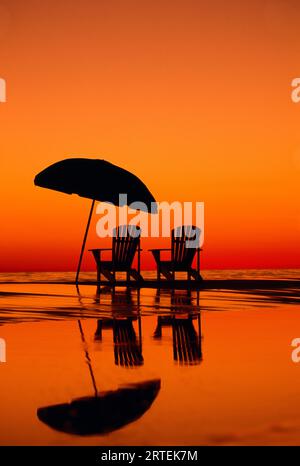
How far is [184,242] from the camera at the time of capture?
15.4 metres

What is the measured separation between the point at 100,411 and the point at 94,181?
11.4 metres

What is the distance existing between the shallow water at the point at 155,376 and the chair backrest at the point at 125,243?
20.5ft

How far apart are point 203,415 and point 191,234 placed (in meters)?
12.3

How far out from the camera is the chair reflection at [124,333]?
498 centimetres

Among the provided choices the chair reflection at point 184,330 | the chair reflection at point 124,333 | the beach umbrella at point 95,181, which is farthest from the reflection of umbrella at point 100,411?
the beach umbrella at point 95,181

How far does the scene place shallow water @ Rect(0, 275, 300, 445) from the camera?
2900 millimetres

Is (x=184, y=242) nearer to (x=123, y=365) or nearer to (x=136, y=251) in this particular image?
(x=136, y=251)

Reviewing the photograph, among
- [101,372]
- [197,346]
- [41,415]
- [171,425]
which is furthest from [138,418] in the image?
[197,346]

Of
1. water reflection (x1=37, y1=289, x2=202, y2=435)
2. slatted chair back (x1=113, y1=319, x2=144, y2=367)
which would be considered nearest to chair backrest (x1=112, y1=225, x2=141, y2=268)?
water reflection (x1=37, y1=289, x2=202, y2=435)

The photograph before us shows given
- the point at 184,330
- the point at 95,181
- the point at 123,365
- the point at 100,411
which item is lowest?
the point at 184,330

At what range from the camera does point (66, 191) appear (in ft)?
49.4

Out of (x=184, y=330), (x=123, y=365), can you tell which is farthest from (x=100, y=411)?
(x=184, y=330)

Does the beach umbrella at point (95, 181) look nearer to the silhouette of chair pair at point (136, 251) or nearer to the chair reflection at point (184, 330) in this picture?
the silhouette of chair pair at point (136, 251)

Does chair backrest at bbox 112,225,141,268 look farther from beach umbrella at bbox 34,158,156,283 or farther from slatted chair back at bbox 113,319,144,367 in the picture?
slatted chair back at bbox 113,319,144,367
